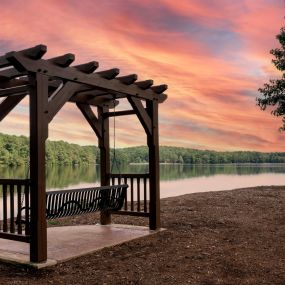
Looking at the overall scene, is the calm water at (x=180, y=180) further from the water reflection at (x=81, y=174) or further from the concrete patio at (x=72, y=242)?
the concrete patio at (x=72, y=242)

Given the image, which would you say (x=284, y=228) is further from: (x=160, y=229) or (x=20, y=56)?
(x=20, y=56)

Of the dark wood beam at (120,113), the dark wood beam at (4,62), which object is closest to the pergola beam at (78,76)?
the dark wood beam at (4,62)

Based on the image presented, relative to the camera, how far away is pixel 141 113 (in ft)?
27.6

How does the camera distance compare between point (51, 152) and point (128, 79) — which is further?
point (51, 152)

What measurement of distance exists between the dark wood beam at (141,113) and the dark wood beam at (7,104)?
2030 mm

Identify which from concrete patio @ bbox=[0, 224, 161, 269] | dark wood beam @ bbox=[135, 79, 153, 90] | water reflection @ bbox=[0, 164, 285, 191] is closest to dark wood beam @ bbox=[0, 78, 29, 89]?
dark wood beam @ bbox=[135, 79, 153, 90]

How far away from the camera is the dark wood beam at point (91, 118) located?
8.99 m

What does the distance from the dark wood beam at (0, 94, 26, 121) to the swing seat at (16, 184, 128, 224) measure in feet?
6.25

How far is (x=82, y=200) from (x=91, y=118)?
6.88 ft

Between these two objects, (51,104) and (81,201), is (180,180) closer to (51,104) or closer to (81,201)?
(81,201)

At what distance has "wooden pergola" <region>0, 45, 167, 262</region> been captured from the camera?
603 cm

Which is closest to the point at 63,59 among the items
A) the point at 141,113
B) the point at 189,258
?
the point at 141,113

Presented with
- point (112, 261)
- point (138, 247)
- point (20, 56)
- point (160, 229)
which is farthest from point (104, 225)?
point (20, 56)

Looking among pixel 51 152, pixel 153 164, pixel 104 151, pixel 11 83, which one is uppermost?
pixel 51 152
